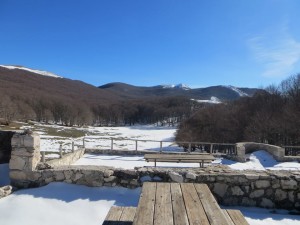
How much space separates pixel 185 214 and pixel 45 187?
172 inches

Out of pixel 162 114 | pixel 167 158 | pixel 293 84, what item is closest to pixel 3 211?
pixel 167 158

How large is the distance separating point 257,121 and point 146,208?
132 ft

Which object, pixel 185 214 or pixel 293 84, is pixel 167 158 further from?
pixel 293 84

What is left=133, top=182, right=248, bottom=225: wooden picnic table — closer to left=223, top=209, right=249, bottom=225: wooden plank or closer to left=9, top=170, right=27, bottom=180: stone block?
left=223, top=209, right=249, bottom=225: wooden plank

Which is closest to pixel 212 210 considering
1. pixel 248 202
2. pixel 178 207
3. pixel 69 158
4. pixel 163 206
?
pixel 178 207

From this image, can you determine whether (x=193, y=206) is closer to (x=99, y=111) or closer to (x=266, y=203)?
(x=266, y=203)

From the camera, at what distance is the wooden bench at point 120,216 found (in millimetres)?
3645

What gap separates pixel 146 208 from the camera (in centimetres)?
301

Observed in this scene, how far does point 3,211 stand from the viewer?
215 inches

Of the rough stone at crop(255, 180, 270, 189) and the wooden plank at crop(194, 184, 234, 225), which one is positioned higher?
the wooden plank at crop(194, 184, 234, 225)

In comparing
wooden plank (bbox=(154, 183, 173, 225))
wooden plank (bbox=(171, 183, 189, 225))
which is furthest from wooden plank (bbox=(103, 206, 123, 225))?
wooden plank (bbox=(171, 183, 189, 225))

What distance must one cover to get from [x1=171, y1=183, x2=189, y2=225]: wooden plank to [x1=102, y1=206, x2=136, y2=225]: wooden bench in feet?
2.03

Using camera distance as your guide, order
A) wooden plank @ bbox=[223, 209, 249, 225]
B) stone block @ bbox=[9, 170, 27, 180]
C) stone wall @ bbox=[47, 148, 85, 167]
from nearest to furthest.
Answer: wooden plank @ bbox=[223, 209, 249, 225]
stone block @ bbox=[9, 170, 27, 180]
stone wall @ bbox=[47, 148, 85, 167]

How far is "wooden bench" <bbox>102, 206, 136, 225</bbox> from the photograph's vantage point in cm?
364
